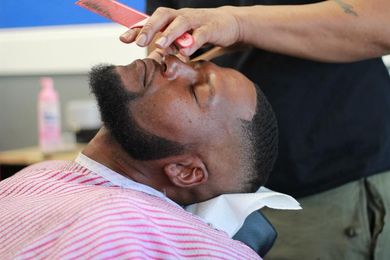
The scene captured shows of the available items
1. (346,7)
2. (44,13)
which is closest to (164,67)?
(346,7)

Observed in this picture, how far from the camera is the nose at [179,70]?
113 centimetres

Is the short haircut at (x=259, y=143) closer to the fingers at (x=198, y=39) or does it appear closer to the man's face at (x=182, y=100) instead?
the man's face at (x=182, y=100)

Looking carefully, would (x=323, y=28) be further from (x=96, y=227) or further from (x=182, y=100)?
(x=96, y=227)

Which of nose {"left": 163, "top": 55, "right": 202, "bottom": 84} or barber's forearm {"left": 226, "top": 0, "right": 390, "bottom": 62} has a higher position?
Answer: barber's forearm {"left": 226, "top": 0, "right": 390, "bottom": 62}

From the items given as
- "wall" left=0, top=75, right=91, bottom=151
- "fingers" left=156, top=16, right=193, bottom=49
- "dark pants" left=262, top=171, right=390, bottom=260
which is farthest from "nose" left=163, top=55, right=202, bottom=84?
"wall" left=0, top=75, right=91, bottom=151

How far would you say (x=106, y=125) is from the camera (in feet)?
3.76

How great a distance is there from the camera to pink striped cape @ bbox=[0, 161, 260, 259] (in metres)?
0.84

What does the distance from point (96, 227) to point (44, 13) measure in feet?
6.39

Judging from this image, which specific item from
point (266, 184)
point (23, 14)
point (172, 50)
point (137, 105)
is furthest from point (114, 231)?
point (23, 14)

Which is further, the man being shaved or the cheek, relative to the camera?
the cheek

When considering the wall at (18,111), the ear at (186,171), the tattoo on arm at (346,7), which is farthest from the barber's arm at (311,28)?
the wall at (18,111)

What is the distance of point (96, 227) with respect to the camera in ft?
2.78

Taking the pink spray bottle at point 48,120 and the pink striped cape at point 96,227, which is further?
the pink spray bottle at point 48,120

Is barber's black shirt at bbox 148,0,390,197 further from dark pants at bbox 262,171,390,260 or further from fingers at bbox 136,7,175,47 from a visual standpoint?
fingers at bbox 136,7,175,47
